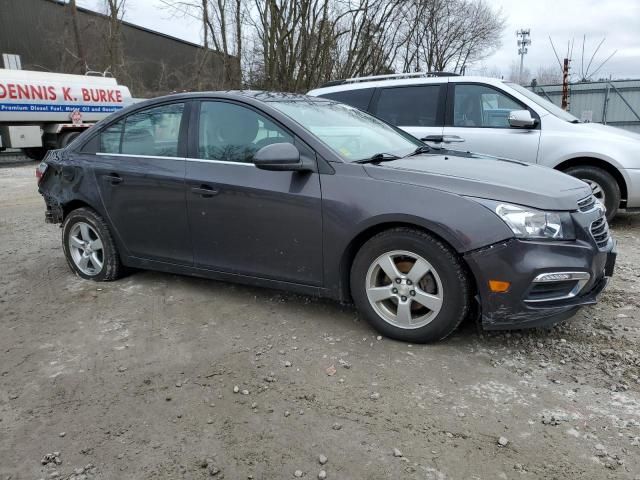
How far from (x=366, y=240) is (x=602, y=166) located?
13.2 feet

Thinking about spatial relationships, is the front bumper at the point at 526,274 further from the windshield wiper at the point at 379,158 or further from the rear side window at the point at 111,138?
the rear side window at the point at 111,138

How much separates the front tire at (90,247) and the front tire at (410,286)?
228cm

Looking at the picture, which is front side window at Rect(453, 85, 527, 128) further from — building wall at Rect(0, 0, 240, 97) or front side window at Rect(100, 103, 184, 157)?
building wall at Rect(0, 0, 240, 97)

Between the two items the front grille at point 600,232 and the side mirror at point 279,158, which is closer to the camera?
the front grille at point 600,232

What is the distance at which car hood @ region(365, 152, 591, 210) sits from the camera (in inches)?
117

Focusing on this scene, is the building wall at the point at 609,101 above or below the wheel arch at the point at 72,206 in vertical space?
above

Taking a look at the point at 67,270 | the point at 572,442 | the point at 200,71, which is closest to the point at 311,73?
the point at 200,71

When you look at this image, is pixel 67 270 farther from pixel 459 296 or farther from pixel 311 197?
pixel 459 296

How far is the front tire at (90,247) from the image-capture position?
4.42 m

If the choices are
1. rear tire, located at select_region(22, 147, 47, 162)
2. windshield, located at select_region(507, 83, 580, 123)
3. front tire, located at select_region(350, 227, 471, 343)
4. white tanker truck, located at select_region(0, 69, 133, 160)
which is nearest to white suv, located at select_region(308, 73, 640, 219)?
windshield, located at select_region(507, 83, 580, 123)

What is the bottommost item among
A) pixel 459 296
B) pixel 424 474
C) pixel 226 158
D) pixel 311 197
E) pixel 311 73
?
pixel 424 474

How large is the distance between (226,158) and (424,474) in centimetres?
250

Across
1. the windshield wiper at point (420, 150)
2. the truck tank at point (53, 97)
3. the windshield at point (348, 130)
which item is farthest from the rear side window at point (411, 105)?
the truck tank at point (53, 97)

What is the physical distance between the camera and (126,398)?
2775mm
